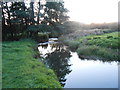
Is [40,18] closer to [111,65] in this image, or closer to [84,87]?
[111,65]

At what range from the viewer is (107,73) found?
10.1 m

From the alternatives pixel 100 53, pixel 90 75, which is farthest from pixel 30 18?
pixel 90 75

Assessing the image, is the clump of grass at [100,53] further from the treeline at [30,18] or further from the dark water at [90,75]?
the treeline at [30,18]

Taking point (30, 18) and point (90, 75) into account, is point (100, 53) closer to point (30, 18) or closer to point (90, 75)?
point (90, 75)

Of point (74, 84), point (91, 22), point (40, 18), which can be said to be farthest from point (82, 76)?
point (91, 22)

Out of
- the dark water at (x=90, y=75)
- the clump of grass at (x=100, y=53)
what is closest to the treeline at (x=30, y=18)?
the clump of grass at (x=100, y=53)

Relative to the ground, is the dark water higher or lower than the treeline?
lower

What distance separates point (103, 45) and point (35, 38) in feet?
51.3

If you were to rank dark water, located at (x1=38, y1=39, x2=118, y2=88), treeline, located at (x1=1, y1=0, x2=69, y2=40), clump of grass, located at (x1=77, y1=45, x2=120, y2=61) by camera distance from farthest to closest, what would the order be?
treeline, located at (x1=1, y1=0, x2=69, y2=40), clump of grass, located at (x1=77, y1=45, x2=120, y2=61), dark water, located at (x1=38, y1=39, x2=118, y2=88)

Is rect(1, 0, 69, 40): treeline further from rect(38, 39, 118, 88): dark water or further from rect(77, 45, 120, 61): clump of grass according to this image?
rect(38, 39, 118, 88): dark water

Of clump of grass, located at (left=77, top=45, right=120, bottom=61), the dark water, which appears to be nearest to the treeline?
clump of grass, located at (left=77, top=45, right=120, bottom=61)

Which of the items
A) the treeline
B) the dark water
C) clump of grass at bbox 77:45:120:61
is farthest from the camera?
the treeline

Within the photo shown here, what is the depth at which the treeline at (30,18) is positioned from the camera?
89.4ft

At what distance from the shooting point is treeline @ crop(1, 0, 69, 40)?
2724cm
